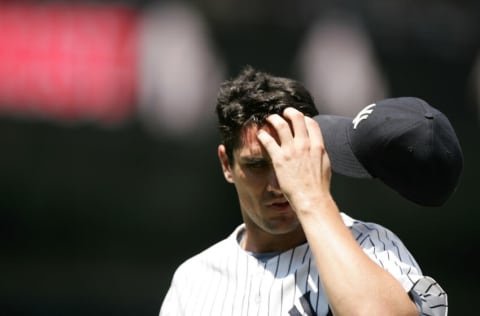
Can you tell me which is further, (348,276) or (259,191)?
(259,191)

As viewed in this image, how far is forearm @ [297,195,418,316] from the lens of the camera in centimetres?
208

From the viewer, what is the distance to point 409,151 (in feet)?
7.30

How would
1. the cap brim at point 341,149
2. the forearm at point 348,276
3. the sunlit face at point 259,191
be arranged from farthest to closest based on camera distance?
1. the sunlit face at point 259,191
2. the cap brim at point 341,149
3. the forearm at point 348,276

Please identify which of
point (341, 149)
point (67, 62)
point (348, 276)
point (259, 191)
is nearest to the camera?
point (348, 276)

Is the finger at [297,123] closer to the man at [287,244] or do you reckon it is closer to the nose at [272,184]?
the man at [287,244]

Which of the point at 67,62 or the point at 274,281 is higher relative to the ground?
the point at 67,62

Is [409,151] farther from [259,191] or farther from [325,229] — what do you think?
[259,191]

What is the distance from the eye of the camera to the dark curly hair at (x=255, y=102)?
110 inches

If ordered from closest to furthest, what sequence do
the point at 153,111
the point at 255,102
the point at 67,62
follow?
the point at 255,102
the point at 67,62
the point at 153,111

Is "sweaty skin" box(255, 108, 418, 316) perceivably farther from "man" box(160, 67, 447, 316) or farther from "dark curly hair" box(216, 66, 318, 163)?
"dark curly hair" box(216, 66, 318, 163)

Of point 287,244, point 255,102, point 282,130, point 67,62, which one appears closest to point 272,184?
point 287,244

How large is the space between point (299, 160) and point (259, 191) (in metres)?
0.48

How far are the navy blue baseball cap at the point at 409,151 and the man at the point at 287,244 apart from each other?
0.41ft

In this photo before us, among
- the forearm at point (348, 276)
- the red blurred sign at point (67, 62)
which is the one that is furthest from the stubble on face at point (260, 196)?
the red blurred sign at point (67, 62)
